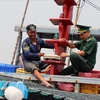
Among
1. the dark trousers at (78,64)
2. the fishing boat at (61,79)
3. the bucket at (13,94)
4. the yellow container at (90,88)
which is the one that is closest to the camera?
the bucket at (13,94)

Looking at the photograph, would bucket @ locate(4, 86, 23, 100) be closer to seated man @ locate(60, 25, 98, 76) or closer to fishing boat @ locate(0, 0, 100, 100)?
fishing boat @ locate(0, 0, 100, 100)

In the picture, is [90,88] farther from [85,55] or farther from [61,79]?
[85,55]

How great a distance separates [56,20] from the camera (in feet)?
20.1

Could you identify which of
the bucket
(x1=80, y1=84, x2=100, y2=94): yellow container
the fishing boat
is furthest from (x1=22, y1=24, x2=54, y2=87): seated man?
the bucket

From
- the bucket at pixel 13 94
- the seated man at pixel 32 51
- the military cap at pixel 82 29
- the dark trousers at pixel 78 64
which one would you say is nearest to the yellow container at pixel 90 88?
the dark trousers at pixel 78 64

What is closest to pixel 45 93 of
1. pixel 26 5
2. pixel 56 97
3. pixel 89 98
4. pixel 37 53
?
pixel 56 97

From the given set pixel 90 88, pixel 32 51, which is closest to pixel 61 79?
pixel 90 88

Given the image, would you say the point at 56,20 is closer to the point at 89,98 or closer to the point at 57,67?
the point at 57,67

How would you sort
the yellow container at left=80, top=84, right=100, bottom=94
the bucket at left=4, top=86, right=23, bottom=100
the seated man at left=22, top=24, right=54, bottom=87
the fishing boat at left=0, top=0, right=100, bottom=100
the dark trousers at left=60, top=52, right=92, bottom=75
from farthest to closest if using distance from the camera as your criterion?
the seated man at left=22, top=24, right=54, bottom=87 < the dark trousers at left=60, top=52, right=92, bottom=75 < the yellow container at left=80, top=84, right=100, bottom=94 < the fishing boat at left=0, top=0, right=100, bottom=100 < the bucket at left=4, top=86, right=23, bottom=100

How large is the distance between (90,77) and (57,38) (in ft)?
4.21

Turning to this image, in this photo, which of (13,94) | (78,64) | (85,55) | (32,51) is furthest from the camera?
(32,51)

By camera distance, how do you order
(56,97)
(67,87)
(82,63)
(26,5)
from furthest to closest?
(26,5)
(82,63)
(67,87)
(56,97)

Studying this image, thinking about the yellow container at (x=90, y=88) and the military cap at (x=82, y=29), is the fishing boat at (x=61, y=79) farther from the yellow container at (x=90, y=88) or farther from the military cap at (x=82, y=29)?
the military cap at (x=82, y=29)

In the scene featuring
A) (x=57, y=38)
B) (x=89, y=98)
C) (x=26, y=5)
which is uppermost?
(x=26, y=5)
